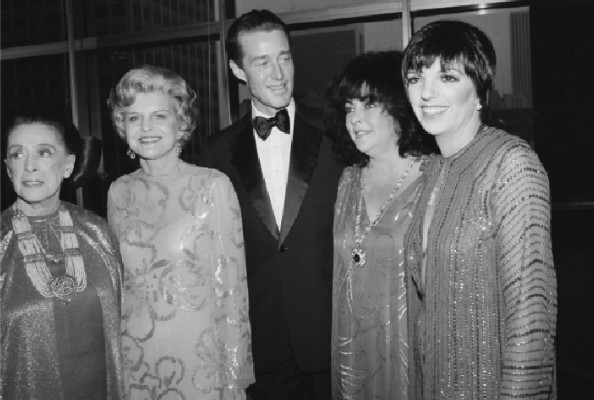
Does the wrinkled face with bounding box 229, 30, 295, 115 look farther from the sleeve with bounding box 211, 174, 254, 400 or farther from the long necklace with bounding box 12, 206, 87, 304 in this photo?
the long necklace with bounding box 12, 206, 87, 304

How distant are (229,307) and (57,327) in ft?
2.05

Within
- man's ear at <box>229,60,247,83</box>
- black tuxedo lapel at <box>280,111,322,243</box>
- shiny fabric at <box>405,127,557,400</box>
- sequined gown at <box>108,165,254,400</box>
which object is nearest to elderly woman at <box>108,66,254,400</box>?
sequined gown at <box>108,165,254,400</box>

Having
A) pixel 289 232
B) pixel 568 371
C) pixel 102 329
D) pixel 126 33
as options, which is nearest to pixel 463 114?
pixel 289 232

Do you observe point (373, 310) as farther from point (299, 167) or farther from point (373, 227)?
point (299, 167)

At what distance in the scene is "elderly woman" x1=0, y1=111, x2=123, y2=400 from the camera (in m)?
1.90

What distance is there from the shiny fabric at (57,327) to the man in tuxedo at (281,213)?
25.2 inches

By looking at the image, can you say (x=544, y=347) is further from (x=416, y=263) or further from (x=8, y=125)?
(x=8, y=125)

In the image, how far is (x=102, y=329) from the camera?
205cm

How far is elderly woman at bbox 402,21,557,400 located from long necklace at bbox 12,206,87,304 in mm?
1228

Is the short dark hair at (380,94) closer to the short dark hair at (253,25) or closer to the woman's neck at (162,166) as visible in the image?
the short dark hair at (253,25)

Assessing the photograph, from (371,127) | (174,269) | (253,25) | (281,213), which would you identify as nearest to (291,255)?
(281,213)

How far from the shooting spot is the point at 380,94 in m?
2.29

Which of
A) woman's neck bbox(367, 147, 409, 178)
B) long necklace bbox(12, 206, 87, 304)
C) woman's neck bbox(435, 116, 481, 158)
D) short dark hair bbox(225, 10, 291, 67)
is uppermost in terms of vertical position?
short dark hair bbox(225, 10, 291, 67)

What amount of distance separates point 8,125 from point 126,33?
394 cm
